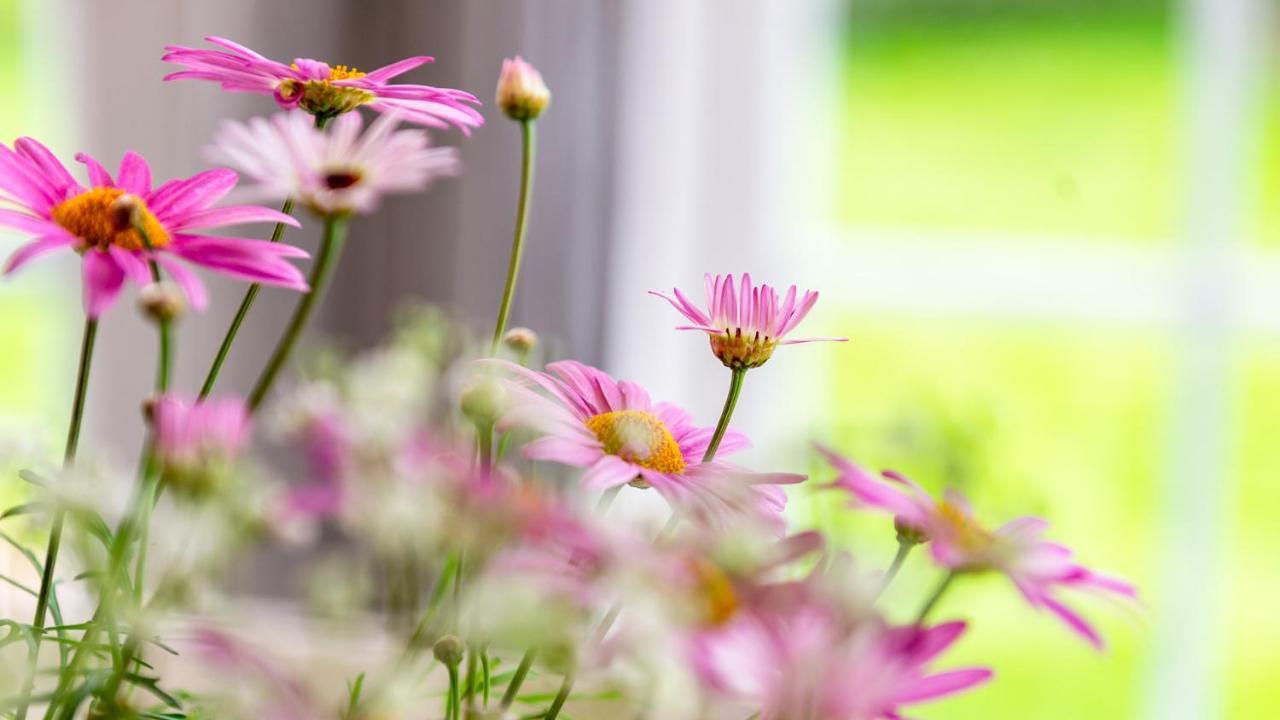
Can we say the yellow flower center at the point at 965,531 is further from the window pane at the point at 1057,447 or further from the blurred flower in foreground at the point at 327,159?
the window pane at the point at 1057,447

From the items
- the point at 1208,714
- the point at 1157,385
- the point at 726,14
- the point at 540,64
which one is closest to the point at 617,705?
the point at 540,64

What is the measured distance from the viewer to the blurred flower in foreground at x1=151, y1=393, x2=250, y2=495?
23 centimetres

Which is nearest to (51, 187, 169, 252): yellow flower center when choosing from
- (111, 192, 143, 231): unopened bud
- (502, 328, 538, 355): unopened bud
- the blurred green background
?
(111, 192, 143, 231): unopened bud

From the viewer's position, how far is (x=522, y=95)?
40 centimetres

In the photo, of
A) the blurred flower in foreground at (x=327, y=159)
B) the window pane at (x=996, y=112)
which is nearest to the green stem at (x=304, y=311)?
the blurred flower in foreground at (x=327, y=159)

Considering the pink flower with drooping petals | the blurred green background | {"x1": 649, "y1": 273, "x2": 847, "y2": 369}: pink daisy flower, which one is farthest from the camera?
the blurred green background

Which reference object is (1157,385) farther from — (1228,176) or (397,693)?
(397,693)

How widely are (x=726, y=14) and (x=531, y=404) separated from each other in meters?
1.64

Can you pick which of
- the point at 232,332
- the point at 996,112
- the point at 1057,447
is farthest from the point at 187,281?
the point at 996,112

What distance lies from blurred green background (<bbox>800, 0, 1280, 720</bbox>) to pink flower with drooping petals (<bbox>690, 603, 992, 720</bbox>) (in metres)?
1.98

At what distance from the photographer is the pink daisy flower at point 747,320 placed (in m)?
0.32

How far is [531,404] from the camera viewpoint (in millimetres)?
294

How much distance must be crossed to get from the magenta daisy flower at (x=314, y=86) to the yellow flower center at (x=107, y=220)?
38 millimetres

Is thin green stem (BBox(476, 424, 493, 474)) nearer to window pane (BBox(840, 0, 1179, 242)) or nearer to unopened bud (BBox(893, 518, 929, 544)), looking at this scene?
unopened bud (BBox(893, 518, 929, 544))
